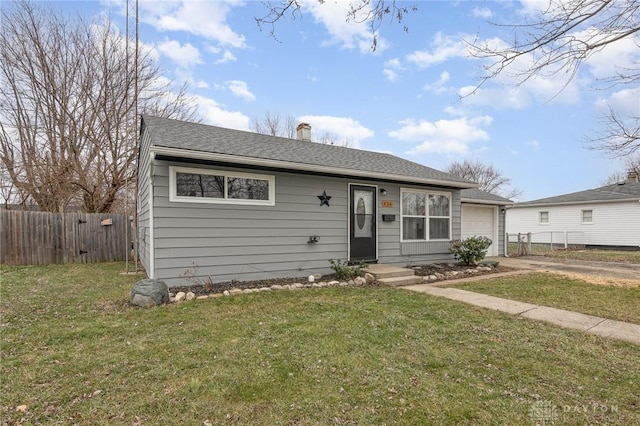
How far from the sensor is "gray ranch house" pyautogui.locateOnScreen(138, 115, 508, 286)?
18.9 ft

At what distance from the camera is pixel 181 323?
4.10 meters

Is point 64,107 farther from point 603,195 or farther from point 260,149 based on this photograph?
point 603,195

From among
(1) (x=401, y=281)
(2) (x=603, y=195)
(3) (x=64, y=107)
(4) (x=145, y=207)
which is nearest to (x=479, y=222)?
(1) (x=401, y=281)

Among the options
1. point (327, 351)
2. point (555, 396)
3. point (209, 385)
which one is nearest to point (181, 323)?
point (209, 385)

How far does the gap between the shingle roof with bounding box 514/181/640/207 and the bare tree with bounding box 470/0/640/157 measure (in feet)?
56.2

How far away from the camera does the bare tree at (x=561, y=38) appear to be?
3744mm

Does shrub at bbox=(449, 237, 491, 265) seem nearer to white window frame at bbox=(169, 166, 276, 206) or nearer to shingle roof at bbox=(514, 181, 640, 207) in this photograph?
white window frame at bbox=(169, 166, 276, 206)

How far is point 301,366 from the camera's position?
294cm

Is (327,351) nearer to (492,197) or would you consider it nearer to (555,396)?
(555,396)

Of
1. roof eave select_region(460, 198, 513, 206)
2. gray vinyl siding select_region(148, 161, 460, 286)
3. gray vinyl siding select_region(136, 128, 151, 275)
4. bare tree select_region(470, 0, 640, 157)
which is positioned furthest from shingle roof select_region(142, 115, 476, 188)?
bare tree select_region(470, 0, 640, 157)

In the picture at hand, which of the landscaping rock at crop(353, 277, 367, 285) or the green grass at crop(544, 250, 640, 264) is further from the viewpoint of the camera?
the green grass at crop(544, 250, 640, 264)

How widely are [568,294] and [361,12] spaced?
612 cm

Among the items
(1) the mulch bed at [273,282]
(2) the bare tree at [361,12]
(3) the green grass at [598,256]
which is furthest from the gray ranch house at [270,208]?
(3) the green grass at [598,256]

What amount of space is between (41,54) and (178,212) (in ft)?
40.3
